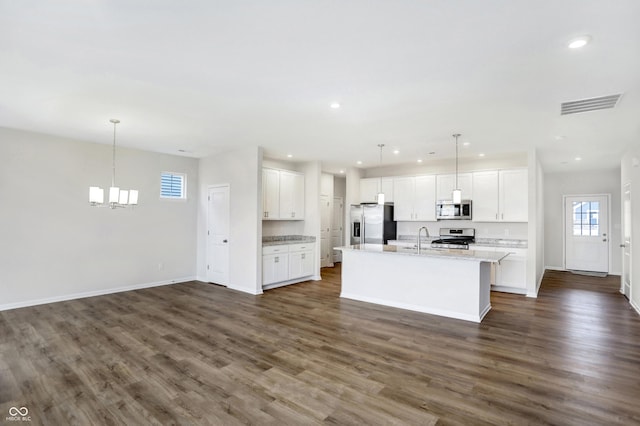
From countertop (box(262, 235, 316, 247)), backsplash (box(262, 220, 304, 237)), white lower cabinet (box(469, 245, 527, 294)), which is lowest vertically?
white lower cabinet (box(469, 245, 527, 294))

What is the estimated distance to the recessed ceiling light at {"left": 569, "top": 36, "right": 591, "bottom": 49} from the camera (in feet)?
7.65

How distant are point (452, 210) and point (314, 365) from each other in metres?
5.11

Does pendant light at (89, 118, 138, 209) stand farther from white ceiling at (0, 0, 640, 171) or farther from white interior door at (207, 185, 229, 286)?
white interior door at (207, 185, 229, 286)

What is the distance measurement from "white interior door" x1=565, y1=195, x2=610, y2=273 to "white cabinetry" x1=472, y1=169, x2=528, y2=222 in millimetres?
3543

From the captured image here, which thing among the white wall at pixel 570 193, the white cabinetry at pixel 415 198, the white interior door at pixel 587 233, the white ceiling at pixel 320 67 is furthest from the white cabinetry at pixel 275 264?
the white interior door at pixel 587 233

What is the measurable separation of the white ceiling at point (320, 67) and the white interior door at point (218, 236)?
6.37 ft

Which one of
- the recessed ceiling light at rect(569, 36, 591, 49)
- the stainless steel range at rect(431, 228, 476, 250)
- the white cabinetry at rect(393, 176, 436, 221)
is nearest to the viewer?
Answer: the recessed ceiling light at rect(569, 36, 591, 49)

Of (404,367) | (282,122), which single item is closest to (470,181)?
(282,122)

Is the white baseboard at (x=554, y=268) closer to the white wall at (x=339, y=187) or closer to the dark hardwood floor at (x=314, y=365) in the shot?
the dark hardwood floor at (x=314, y=365)

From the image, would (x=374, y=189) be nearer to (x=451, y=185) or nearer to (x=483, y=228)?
(x=451, y=185)

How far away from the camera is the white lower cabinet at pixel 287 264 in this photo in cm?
636

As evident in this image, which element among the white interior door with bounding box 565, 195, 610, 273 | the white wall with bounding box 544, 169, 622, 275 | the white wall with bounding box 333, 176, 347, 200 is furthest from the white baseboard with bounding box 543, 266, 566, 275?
the white wall with bounding box 333, 176, 347, 200

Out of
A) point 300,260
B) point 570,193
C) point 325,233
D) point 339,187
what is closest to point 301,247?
point 300,260

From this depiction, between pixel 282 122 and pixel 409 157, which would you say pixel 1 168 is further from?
pixel 409 157
